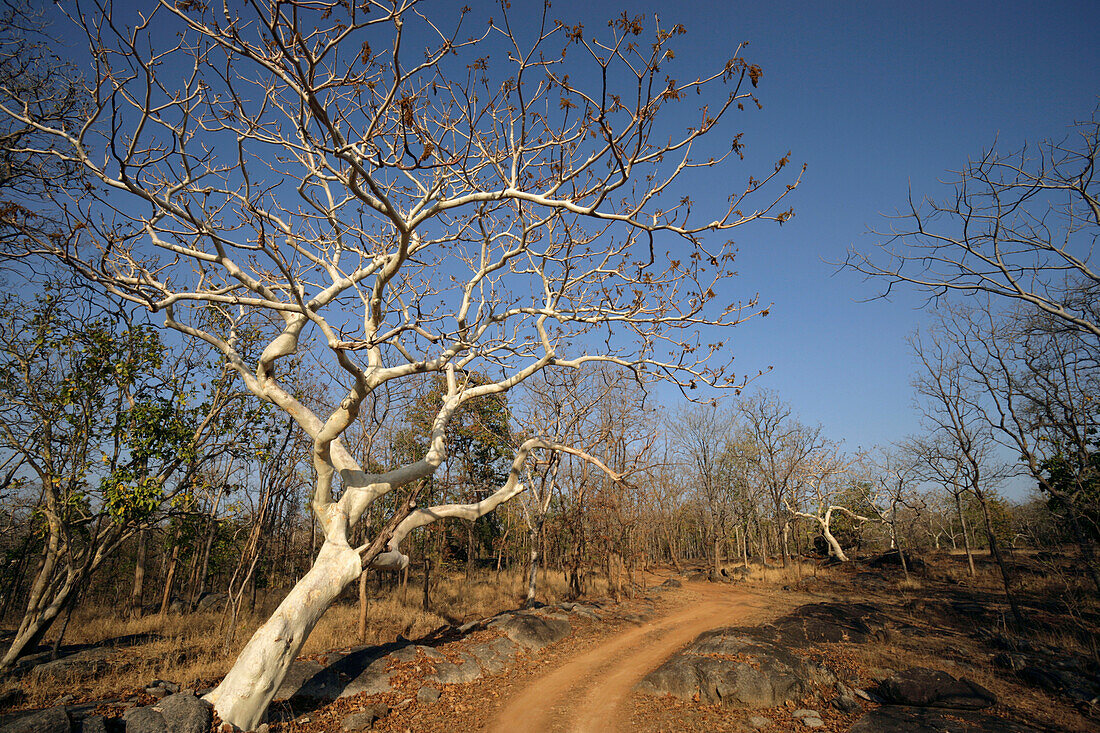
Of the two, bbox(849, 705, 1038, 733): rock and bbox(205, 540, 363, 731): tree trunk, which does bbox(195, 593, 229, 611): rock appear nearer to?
bbox(205, 540, 363, 731): tree trunk

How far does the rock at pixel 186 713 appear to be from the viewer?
5102 mm

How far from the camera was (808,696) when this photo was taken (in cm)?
722

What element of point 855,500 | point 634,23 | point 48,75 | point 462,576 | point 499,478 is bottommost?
point 462,576

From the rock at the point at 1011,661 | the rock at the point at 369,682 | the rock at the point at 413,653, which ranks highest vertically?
the rock at the point at 413,653

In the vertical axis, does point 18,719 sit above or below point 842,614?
above

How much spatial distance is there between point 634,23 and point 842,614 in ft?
48.0

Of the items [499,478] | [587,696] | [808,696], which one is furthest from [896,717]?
[499,478]

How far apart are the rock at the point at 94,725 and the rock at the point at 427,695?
11.7ft

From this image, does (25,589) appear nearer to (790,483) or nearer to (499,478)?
(499,478)

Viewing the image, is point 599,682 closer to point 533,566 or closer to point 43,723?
point 533,566

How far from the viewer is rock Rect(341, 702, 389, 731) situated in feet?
19.8

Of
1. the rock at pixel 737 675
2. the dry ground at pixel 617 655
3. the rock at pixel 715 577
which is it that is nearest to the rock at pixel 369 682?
the dry ground at pixel 617 655

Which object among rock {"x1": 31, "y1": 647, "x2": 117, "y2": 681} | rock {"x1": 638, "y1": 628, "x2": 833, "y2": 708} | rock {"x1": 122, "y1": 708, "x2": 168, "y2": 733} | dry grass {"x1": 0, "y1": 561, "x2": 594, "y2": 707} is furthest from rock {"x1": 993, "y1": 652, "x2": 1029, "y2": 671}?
rock {"x1": 31, "y1": 647, "x2": 117, "y2": 681}

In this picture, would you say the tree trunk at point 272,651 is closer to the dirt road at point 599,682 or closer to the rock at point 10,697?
the dirt road at point 599,682
